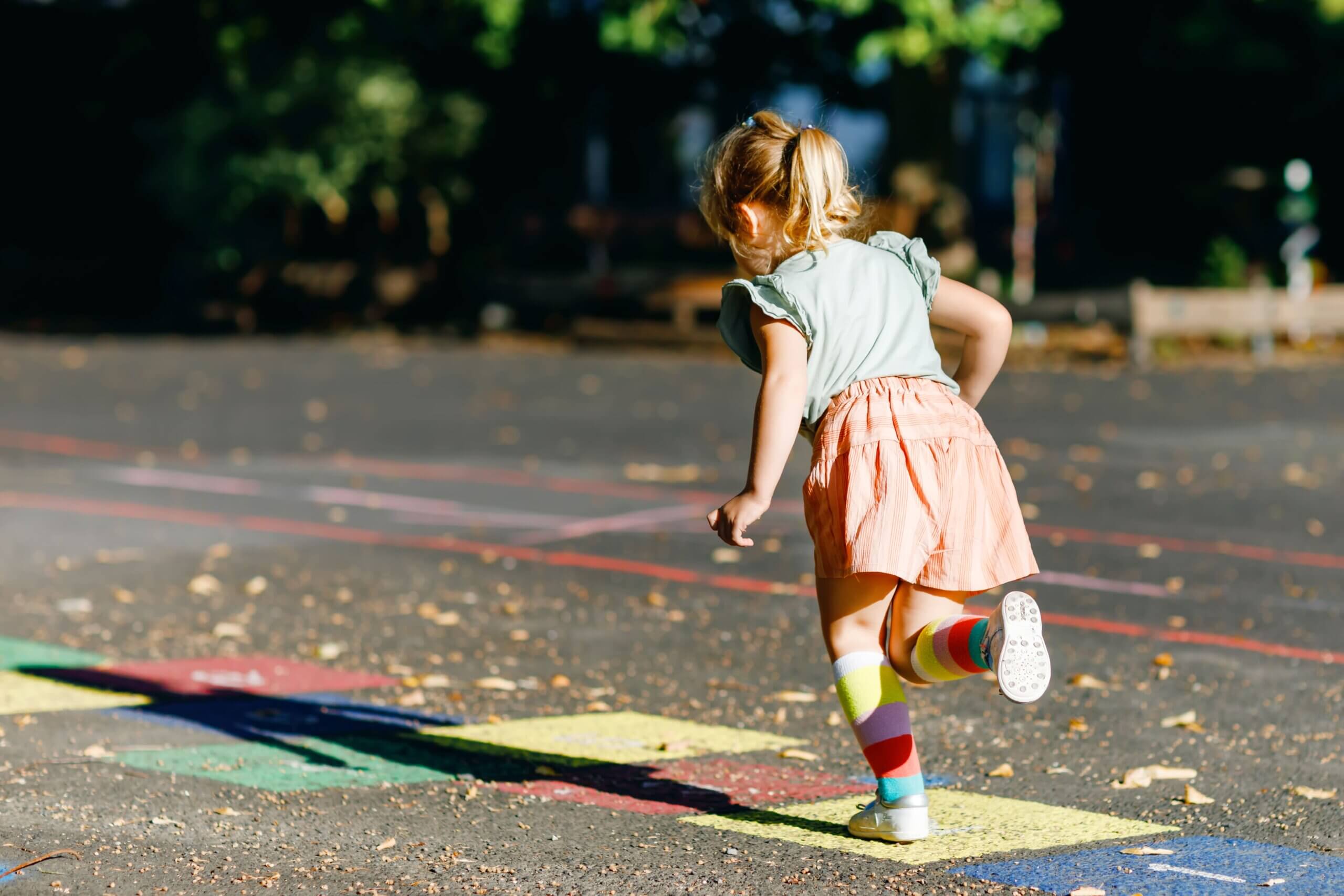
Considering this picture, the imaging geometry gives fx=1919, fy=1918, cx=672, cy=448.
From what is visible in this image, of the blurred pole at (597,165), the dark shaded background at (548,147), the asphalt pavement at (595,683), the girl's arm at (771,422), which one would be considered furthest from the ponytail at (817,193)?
the blurred pole at (597,165)

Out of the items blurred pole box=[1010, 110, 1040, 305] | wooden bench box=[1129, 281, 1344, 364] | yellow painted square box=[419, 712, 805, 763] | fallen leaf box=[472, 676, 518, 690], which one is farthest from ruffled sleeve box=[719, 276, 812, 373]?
blurred pole box=[1010, 110, 1040, 305]

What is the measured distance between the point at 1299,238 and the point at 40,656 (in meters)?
19.6

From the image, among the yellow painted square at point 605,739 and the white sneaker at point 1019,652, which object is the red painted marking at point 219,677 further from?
the white sneaker at point 1019,652

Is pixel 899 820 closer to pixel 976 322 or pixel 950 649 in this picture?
pixel 950 649

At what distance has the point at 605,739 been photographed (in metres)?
5.31

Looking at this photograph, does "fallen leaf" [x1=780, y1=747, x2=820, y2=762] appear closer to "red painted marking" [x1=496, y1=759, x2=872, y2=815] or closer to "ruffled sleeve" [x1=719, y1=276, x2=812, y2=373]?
"red painted marking" [x1=496, y1=759, x2=872, y2=815]

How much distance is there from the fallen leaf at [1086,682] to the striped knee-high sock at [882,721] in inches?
79.0

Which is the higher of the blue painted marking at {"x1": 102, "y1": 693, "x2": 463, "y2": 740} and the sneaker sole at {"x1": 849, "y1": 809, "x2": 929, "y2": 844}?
the sneaker sole at {"x1": 849, "y1": 809, "x2": 929, "y2": 844}

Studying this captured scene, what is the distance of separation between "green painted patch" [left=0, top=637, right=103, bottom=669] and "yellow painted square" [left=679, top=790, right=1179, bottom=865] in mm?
2786

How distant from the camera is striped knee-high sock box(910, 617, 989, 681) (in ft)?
13.2

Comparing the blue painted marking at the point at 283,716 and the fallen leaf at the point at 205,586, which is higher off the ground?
the fallen leaf at the point at 205,586

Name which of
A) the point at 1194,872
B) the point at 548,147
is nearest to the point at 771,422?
the point at 1194,872

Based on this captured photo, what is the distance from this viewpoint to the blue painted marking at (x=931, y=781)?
4.80m

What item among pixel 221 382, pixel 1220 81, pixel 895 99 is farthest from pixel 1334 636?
pixel 1220 81
